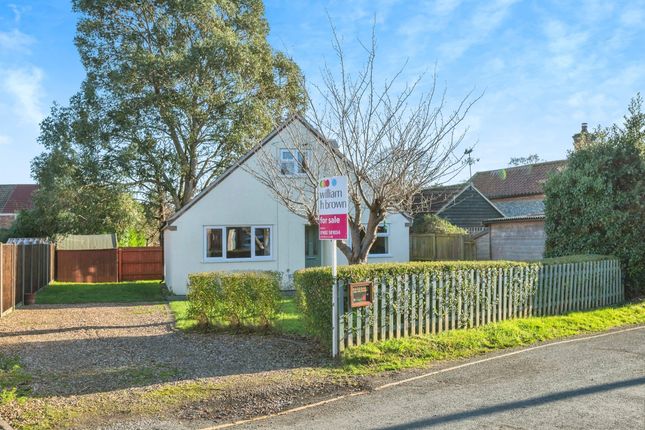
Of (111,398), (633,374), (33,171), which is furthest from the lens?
(33,171)

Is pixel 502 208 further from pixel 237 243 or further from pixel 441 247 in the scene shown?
pixel 237 243

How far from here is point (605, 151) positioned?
14953 mm

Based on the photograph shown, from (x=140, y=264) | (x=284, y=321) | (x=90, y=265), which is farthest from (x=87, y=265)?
(x=284, y=321)

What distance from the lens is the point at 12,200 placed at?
49750 mm

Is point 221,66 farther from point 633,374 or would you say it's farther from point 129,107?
point 633,374

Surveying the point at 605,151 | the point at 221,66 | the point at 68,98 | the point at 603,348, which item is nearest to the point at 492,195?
the point at 221,66

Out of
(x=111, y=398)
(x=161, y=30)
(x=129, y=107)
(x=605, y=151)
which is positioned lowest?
(x=111, y=398)

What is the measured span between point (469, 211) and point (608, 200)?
739 inches

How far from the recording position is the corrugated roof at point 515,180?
37156 millimetres

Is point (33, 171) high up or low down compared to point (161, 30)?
down

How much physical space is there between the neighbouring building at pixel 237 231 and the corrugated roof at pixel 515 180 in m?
22.0

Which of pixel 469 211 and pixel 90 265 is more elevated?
pixel 469 211

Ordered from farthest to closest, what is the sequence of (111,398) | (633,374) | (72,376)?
(72,376) < (633,374) < (111,398)

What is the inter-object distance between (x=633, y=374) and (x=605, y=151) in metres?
9.05
